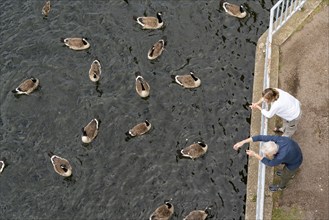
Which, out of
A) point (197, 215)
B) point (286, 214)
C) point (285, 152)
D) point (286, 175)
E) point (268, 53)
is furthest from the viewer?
point (268, 53)

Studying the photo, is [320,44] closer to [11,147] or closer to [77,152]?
[77,152]

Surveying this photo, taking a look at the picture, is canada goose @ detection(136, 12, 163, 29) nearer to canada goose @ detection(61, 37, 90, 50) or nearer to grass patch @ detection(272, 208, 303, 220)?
canada goose @ detection(61, 37, 90, 50)

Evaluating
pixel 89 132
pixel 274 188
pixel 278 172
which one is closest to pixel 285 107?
pixel 278 172

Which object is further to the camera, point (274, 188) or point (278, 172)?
point (278, 172)

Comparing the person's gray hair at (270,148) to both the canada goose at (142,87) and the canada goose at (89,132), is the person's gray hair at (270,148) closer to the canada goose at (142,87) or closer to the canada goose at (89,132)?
the canada goose at (142,87)

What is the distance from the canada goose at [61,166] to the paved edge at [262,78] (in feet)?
17.2

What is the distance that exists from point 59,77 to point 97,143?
295cm

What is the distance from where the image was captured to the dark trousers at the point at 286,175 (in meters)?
12.3

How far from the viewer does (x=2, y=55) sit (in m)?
17.7

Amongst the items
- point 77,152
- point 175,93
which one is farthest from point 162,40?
point 77,152

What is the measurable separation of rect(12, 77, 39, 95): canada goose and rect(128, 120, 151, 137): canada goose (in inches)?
146

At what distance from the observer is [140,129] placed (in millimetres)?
15508

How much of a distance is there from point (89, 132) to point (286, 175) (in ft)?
20.4

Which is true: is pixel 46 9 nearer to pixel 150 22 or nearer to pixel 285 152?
pixel 150 22
